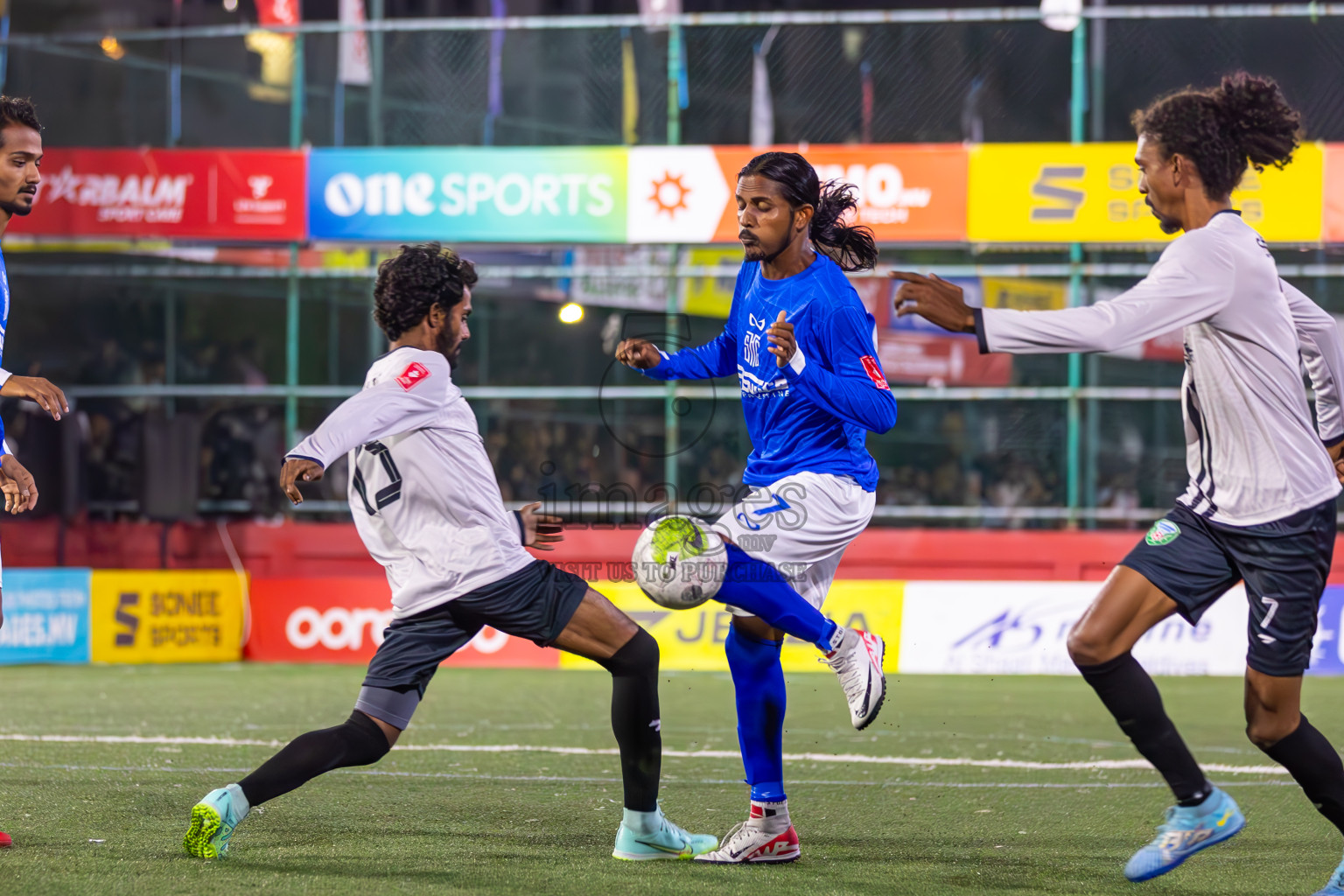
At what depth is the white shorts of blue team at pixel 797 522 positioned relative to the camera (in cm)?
477

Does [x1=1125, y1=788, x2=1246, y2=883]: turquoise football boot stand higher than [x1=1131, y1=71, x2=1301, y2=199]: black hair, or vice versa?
[x1=1131, y1=71, x2=1301, y2=199]: black hair

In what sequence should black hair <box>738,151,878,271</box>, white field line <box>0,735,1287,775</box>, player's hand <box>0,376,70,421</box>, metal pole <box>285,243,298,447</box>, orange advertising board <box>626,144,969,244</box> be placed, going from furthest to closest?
1. metal pole <box>285,243,298,447</box>
2. orange advertising board <box>626,144,969,244</box>
3. white field line <box>0,735,1287,775</box>
4. black hair <box>738,151,878,271</box>
5. player's hand <box>0,376,70,421</box>

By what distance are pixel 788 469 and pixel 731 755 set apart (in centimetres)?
314

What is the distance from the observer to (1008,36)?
52.8 ft

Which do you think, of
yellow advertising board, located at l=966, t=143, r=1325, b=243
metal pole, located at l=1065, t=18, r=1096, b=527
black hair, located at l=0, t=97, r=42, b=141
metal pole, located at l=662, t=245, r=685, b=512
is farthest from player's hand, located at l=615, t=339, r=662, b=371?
metal pole, located at l=1065, t=18, r=1096, b=527

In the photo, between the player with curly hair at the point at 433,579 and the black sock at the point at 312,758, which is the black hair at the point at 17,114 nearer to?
the player with curly hair at the point at 433,579

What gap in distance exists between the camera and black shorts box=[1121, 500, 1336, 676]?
4199mm

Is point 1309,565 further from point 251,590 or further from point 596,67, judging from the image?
point 596,67

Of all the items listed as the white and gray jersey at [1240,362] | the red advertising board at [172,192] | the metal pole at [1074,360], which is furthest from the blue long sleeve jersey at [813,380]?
the red advertising board at [172,192]

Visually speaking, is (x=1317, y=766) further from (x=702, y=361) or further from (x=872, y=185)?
(x=872, y=185)

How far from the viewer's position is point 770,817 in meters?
4.84

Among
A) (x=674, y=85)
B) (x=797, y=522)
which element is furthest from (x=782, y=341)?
(x=674, y=85)

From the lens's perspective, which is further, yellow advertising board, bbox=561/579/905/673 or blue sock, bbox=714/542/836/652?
yellow advertising board, bbox=561/579/905/673

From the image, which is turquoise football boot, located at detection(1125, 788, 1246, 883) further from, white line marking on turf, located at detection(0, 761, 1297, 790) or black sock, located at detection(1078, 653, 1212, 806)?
white line marking on turf, located at detection(0, 761, 1297, 790)
